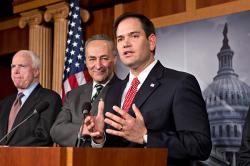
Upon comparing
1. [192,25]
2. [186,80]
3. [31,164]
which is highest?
[192,25]

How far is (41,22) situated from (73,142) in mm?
3164

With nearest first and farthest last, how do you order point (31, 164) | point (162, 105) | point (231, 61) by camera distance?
point (31, 164), point (162, 105), point (231, 61)

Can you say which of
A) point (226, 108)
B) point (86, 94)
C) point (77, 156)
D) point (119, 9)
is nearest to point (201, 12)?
point (226, 108)

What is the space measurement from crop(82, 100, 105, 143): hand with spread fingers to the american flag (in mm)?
2761

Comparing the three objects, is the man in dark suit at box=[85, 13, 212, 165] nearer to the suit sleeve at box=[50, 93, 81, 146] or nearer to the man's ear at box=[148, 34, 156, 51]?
the man's ear at box=[148, 34, 156, 51]

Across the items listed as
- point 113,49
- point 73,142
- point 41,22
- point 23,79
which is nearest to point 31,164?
point 73,142

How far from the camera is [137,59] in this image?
2320 mm

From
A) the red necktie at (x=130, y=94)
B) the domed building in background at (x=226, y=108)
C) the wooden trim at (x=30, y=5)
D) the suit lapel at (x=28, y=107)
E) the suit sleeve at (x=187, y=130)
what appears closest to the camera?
the suit sleeve at (x=187, y=130)

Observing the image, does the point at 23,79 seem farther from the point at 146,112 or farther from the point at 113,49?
the point at 146,112

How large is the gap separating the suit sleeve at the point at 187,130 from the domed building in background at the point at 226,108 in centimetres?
180

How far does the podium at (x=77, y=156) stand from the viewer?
152cm

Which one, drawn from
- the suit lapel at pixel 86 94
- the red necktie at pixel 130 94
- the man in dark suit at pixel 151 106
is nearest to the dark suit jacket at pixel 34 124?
the suit lapel at pixel 86 94

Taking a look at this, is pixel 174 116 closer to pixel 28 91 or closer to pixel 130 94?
pixel 130 94

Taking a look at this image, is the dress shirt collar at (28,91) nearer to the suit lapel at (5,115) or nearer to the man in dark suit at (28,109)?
the man in dark suit at (28,109)
